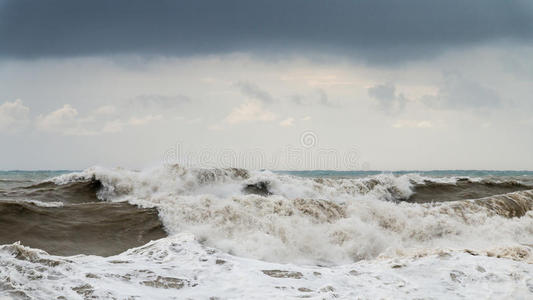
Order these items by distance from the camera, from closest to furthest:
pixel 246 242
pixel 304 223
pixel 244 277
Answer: pixel 244 277 → pixel 246 242 → pixel 304 223

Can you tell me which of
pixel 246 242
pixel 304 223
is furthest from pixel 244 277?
pixel 304 223

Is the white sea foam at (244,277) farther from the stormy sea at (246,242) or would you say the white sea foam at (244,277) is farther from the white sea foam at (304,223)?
the white sea foam at (304,223)

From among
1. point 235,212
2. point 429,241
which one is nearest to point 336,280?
point 235,212

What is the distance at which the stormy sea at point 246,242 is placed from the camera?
4.96 meters

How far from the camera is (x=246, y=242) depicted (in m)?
7.92

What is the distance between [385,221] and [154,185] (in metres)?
7.23

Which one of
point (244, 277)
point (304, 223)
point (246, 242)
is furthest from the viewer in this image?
point (304, 223)

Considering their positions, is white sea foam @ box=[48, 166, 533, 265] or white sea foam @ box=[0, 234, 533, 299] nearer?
white sea foam @ box=[0, 234, 533, 299]

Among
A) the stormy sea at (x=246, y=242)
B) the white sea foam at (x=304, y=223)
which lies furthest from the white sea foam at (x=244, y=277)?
the white sea foam at (x=304, y=223)

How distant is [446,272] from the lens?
18.7ft

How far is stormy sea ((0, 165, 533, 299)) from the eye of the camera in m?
4.96

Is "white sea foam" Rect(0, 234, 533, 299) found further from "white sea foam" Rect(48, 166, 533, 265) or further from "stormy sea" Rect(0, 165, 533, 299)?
"white sea foam" Rect(48, 166, 533, 265)

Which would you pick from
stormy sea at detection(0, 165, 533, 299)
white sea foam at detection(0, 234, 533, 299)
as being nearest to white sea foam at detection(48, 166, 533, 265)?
stormy sea at detection(0, 165, 533, 299)

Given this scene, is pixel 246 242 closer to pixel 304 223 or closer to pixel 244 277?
pixel 304 223
